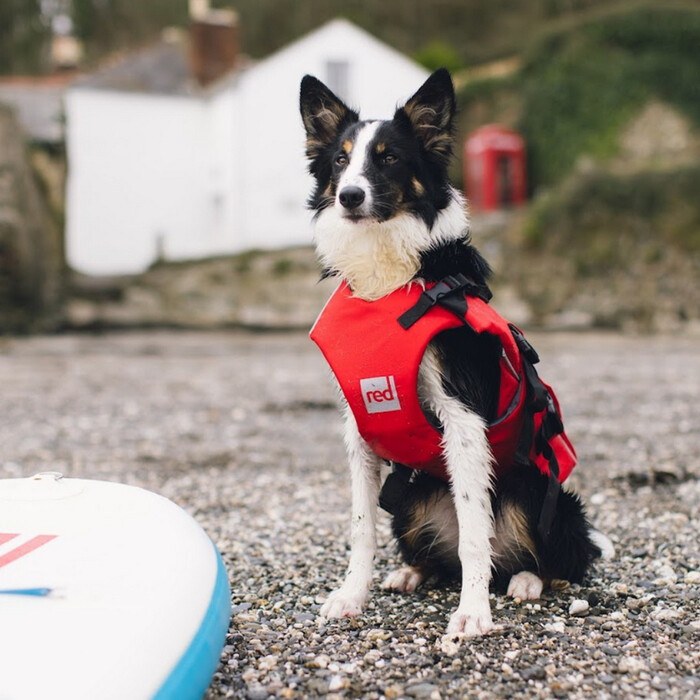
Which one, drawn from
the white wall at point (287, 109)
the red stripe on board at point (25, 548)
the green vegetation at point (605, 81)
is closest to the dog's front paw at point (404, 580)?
the red stripe on board at point (25, 548)

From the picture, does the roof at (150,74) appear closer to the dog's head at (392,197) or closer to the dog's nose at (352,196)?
the dog's head at (392,197)

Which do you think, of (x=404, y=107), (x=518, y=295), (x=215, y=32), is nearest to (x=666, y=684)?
(x=404, y=107)

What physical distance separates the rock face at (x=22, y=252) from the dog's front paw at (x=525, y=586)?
14.0 metres

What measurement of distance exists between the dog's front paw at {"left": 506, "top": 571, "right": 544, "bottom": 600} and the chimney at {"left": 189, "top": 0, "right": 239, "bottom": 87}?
2533cm

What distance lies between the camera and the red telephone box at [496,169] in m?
24.3

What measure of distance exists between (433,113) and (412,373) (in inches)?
47.5

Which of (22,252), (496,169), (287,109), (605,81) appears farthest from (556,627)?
(605,81)

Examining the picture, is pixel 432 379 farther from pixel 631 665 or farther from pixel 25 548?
pixel 25 548

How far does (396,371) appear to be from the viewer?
320 cm

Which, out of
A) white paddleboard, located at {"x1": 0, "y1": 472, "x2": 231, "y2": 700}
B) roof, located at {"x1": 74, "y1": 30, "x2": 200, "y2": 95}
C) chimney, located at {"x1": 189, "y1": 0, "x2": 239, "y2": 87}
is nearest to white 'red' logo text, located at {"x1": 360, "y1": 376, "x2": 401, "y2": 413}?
white paddleboard, located at {"x1": 0, "y1": 472, "x2": 231, "y2": 700}

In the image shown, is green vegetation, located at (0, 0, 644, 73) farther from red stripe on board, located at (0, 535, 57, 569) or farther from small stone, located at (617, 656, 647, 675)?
red stripe on board, located at (0, 535, 57, 569)

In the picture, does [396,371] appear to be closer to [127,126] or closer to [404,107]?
[404,107]

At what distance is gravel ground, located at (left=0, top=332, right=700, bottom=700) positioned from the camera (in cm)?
291

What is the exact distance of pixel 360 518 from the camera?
356 centimetres
